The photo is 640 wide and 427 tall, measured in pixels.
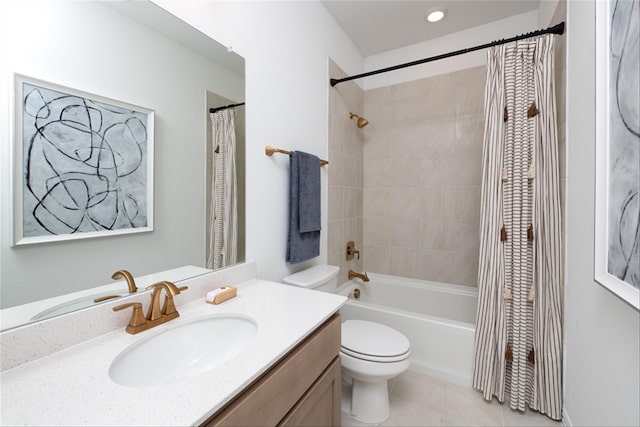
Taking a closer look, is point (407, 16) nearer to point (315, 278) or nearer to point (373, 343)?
point (315, 278)

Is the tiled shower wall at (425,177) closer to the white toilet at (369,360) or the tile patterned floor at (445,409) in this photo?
the tile patterned floor at (445,409)

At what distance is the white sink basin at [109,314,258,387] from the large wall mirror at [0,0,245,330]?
0.24 metres

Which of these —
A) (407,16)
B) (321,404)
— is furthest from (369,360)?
(407,16)

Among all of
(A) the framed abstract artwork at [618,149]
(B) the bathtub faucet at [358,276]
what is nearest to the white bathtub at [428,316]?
(B) the bathtub faucet at [358,276]

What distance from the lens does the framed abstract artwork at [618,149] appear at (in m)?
0.67

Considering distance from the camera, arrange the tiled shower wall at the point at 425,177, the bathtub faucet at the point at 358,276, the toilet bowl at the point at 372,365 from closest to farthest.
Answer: the toilet bowl at the point at 372,365
the tiled shower wall at the point at 425,177
the bathtub faucet at the point at 358,276

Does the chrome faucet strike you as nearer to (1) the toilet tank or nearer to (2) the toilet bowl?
(1) the toilet tank

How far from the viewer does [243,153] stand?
50.9 inches

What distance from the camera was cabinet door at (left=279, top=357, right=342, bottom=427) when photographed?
2.55 feet

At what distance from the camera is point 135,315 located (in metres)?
0.80

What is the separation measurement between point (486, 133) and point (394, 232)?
46.7 inches

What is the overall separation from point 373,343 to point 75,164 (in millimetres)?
1434

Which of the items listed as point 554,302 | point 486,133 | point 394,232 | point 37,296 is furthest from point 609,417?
point 37,296

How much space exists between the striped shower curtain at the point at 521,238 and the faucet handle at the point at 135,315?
5.54ft
